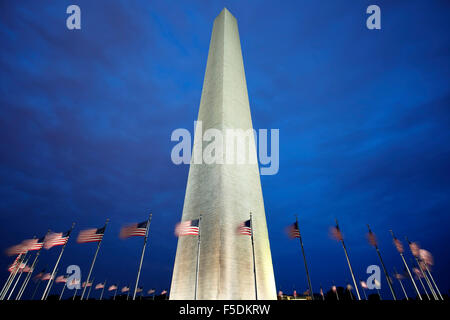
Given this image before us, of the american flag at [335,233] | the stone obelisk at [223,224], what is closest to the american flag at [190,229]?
the stone obelisk at [223,224]

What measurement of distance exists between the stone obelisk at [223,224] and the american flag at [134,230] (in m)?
5.88

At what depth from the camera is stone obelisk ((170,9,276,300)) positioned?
57.5 feet

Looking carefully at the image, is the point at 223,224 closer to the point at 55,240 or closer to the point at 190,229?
the point at 190,229

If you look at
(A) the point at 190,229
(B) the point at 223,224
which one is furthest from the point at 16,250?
(B) the point at 223,224

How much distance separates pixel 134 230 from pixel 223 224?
7.21 meters

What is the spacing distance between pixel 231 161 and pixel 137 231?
11403 mm

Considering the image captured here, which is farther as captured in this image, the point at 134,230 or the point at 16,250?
the point at 16,250

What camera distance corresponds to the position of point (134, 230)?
47.6 feet

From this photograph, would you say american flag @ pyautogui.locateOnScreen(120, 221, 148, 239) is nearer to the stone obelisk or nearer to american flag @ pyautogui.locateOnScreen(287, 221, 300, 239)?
the stone obelisk

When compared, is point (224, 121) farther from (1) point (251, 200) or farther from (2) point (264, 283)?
(2) point (264, 283)
